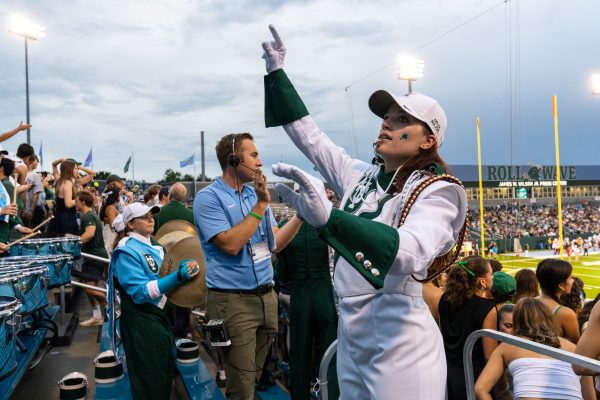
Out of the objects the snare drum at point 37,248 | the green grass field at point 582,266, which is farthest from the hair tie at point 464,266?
the green grass field at point 582,266

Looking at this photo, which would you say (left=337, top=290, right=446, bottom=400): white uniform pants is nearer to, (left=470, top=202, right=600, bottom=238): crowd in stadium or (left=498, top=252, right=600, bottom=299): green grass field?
(left=498, top=252, right=600, bottom=299): green grass field

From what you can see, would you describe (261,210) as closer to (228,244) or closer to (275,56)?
(228,244)

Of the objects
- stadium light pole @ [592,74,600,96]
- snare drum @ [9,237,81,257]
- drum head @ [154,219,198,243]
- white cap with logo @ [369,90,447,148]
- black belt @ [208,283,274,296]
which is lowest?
black belt @ [208,283,274,296]

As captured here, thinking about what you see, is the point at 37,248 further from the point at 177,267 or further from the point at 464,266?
the point at 464,266

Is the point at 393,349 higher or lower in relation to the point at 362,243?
lower

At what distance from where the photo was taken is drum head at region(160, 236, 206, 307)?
154 inches

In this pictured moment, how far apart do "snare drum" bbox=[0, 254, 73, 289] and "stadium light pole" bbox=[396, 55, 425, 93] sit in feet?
105

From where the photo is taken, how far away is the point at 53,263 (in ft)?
18.6

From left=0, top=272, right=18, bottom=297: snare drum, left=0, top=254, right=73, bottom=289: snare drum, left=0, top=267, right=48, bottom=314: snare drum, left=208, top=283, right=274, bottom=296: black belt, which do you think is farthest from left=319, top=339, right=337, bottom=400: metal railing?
left=0, top=254, right=73, bottom=289: snare drum

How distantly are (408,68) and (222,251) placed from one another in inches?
1349

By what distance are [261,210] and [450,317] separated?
1646mm

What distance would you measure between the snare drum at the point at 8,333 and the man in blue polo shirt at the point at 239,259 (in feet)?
3.92

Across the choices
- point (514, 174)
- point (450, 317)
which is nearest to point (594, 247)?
point (514, 174)

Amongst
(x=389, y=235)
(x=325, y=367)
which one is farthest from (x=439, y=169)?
(x=325, y=367)
